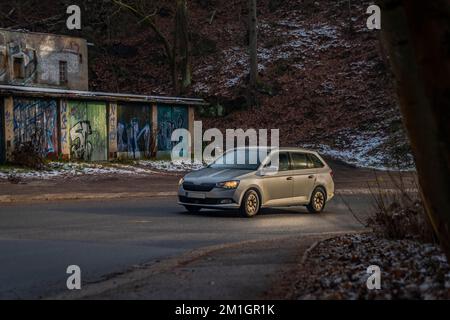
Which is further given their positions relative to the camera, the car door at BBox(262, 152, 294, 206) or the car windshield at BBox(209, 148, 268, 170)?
the car windshield at BBox(209, 148, 268, 170)

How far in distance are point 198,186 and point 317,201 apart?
11.3 ft

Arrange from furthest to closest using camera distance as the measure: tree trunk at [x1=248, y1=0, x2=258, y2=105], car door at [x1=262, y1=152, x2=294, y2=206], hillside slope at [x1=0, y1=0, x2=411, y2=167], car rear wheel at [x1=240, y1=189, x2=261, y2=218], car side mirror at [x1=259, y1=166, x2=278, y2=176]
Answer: tree trunk at [x1=248, y1=0, x2=258, y2=105] → hillside slope at [x1=0, y1=0, x2=411, y2=167] → car door at [x1=262, y1=152, x2=294, y2=206] → car side mirror at [x1=259, y1=166, x2=278, y2=176] → car rear wheel at [x1=240, y1=189, x2=261, y2=218]

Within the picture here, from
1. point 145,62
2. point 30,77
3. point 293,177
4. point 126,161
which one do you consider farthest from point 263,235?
point 145,62

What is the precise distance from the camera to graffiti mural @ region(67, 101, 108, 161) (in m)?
32.8

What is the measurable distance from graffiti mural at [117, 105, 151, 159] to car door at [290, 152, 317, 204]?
17.7 meters

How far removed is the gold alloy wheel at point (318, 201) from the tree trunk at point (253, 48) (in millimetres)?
26371

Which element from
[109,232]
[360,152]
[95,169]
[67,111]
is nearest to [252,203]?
[109,232]

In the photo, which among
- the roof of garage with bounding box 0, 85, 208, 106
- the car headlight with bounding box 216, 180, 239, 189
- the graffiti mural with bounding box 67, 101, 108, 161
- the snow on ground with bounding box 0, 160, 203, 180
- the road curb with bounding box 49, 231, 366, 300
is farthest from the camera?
the graffiti mural with bounding box 67, 101, 108, 161

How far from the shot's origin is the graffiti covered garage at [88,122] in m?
30.1

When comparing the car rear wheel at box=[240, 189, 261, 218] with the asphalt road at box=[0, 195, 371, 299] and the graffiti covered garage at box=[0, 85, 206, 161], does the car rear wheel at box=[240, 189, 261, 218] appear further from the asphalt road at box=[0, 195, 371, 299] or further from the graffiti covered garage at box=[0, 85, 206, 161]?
the graffiti covered garage at box=[0, 85, 206, 161]

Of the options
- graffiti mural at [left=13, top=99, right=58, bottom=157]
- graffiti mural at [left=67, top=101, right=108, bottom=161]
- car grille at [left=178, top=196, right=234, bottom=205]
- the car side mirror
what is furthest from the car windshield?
graffiti mural at [left=67, top=101, right=108, bottom=161]

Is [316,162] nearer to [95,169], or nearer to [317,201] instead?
[317,201]
